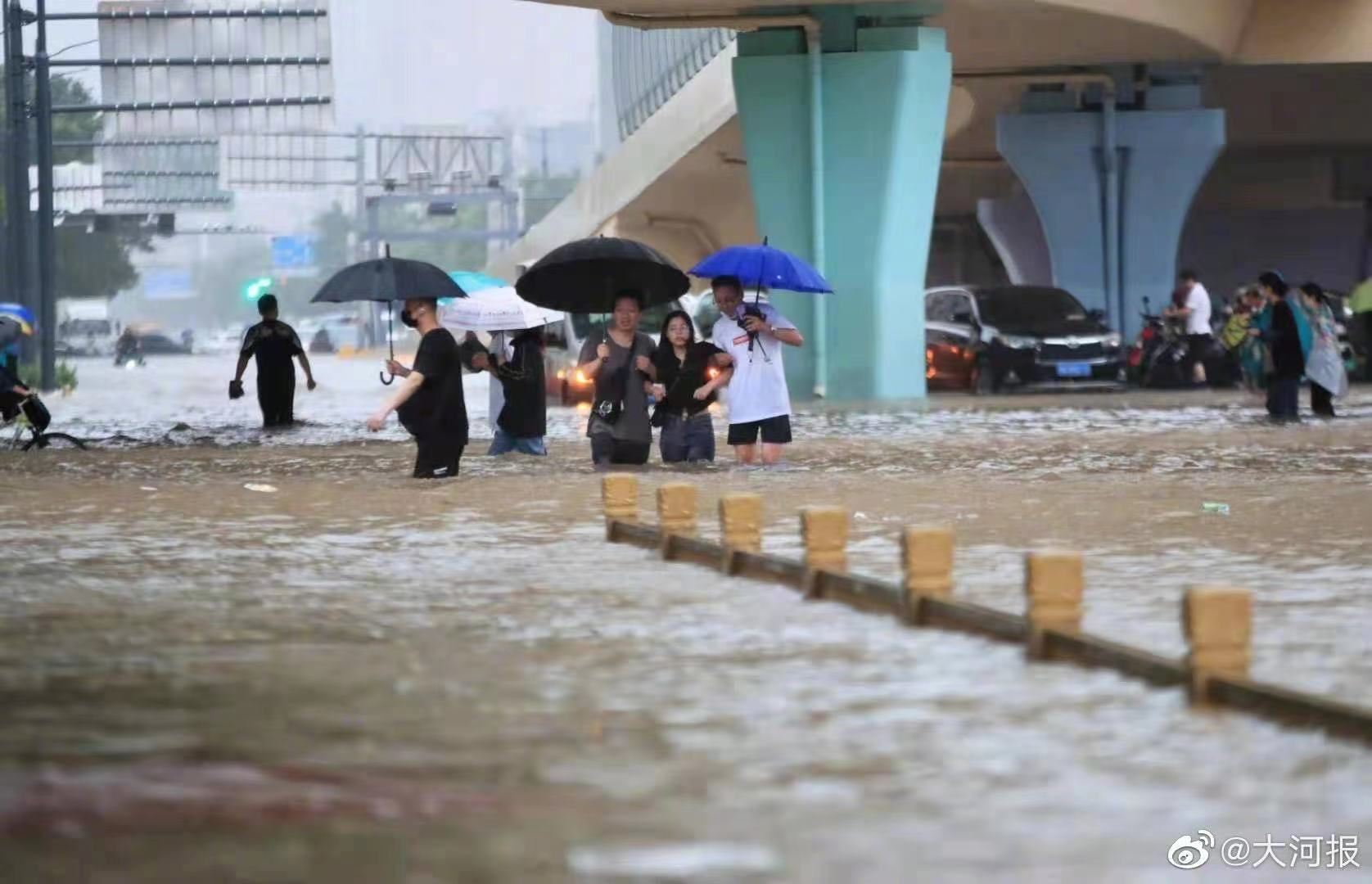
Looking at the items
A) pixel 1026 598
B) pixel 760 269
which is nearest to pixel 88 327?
pixel 760 269

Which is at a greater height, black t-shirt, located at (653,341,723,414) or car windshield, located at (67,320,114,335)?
car windshield, located at (67,320,114,335)

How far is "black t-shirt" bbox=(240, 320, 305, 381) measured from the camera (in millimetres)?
29906

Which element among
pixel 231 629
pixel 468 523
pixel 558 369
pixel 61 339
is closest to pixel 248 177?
pixel 61 339

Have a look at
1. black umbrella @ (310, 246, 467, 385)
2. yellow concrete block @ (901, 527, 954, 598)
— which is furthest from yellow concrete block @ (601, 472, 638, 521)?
black umbrella @ (310, 246, 467, 385)

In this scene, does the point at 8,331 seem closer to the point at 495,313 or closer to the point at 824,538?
the point at 495,313

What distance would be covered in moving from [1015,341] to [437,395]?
20.7 meters

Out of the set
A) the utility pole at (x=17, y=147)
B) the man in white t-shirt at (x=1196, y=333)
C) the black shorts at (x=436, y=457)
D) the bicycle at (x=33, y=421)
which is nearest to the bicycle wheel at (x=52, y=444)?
the bicycle at (x=33, y=421)

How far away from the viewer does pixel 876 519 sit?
16375mm

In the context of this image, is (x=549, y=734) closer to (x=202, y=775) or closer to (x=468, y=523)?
(x=202, y=775)

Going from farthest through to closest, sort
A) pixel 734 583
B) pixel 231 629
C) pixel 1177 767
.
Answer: pixel 734 583 → pixel 231 629 → pixel 1177 767

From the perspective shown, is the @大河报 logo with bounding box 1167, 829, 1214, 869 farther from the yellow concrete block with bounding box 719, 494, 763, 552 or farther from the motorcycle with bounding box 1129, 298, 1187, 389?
the motorcycle with bounding box 1129, 298, 1187, 389

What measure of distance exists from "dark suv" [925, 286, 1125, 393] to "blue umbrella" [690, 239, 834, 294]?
1798 cm

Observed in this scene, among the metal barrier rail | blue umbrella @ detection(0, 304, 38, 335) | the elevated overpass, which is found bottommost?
the metal barrier rail

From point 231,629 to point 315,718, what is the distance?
2.56m
